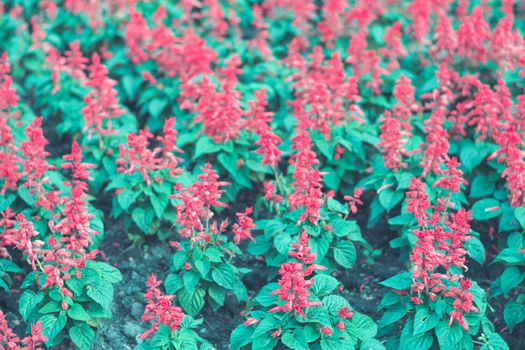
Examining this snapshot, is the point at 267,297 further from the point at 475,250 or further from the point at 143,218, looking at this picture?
the point at 475,250

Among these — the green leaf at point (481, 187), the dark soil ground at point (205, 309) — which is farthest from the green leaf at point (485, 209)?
the dark soil ground at point (205, 309)

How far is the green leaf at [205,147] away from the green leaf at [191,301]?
155cm

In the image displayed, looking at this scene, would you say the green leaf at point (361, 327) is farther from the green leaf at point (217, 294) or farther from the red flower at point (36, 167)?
the red flower at point (36, 167)

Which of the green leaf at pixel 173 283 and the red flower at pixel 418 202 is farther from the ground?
the red flower at pixel 418 202

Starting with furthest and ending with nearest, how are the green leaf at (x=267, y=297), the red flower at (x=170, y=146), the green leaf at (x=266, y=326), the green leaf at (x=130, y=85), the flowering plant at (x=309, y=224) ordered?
the green leaf at (x=130, y=85) → the red flower at (x=170, y=146) → the flowering plant at (x=309, y=224) → the green leaf at (x=267, y=297) → the green leaf at (x=266, y=326)

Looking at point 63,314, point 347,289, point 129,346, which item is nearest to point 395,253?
point 347,289

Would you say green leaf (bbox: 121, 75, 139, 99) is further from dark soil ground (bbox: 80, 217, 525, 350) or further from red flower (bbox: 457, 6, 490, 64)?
red flower (bbox: 457, 6, 490, 64)

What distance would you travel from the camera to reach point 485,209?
6070 mm

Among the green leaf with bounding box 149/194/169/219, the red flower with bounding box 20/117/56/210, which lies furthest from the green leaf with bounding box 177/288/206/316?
the red flower with bounding box 20/117/56/210

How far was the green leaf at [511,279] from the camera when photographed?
5434 millimetres

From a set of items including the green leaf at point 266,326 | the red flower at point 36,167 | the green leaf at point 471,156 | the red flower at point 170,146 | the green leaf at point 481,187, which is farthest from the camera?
the green leaf at point 471,156

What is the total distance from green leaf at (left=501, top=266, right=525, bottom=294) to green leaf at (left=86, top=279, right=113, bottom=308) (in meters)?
3.06

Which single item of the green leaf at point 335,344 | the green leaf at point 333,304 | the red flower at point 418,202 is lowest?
the green leaf at point 335,344

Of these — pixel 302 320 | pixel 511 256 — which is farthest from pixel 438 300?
pixel 302 320
